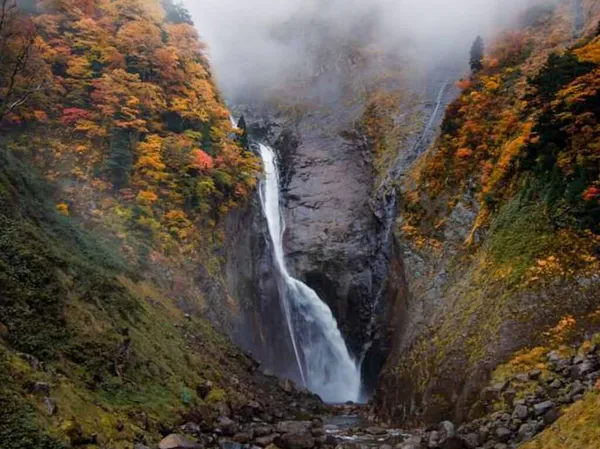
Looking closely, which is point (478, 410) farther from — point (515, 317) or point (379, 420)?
point (379, 420)

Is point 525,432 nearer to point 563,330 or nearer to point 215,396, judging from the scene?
point 563,330

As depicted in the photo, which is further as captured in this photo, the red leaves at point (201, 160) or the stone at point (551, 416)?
the red leaves at point (201, 160)

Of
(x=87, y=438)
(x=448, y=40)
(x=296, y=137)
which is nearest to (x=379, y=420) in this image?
(x=87, y=438)

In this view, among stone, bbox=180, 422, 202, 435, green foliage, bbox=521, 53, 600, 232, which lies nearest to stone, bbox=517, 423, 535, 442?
green foliage, bbox=521, 53, 600, 232

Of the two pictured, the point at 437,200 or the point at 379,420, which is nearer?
the point at 379,420

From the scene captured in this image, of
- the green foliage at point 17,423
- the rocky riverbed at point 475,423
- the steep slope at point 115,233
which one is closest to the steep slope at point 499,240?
the rocky riverbed at point 475,423

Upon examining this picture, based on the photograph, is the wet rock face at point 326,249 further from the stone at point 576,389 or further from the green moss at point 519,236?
the stone at point 576,389

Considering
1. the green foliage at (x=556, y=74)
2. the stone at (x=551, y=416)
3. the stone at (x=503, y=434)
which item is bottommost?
the stone at (x=503, y=434)

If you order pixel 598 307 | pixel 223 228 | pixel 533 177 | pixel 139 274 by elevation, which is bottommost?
pixel 598 307
